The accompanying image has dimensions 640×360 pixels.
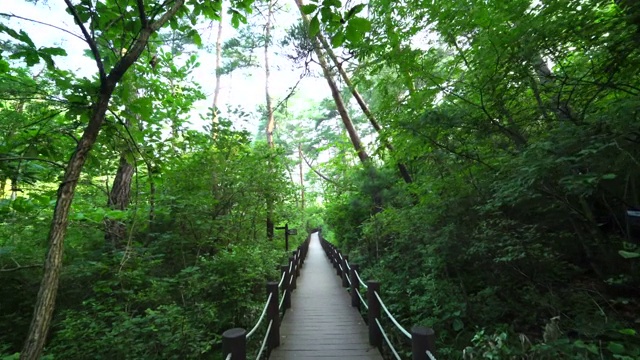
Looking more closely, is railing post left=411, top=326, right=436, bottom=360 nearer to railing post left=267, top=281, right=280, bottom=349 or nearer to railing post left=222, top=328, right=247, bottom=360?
railing post left=222, top=328, right=247, bottom=360

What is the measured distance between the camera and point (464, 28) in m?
4.75

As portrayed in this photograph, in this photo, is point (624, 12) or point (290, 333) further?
point (290, 333)

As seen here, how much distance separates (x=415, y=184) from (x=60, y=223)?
281 inches

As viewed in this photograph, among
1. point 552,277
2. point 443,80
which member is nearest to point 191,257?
point 443,80

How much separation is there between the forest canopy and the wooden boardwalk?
3.19 feet

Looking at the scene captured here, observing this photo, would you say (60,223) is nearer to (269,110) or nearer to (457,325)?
(457,325)

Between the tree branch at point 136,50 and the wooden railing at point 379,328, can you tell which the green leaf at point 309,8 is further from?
the wooden railing at point 379,328

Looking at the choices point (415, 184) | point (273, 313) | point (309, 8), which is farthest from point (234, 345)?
point (415, 184)

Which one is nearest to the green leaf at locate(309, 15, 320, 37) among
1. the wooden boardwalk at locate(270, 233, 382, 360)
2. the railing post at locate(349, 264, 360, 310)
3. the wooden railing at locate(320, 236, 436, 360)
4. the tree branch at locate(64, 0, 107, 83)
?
the tree branch at locate(64, 0, 107, 83)

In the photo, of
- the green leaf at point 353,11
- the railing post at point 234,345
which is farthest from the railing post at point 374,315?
the green leaf at point 353,11

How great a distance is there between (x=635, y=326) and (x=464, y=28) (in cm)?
474

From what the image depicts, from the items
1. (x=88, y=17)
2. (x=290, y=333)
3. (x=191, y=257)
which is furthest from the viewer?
(x=191, y=257)

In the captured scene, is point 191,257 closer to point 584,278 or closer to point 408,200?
point 408,200

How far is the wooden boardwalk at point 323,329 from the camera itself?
4441mm
